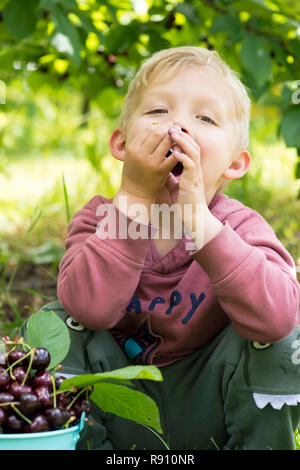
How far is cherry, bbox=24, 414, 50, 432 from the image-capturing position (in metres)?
0.87

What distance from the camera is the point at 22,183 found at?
425 cm

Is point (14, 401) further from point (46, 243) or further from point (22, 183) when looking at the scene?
point (22, 183)

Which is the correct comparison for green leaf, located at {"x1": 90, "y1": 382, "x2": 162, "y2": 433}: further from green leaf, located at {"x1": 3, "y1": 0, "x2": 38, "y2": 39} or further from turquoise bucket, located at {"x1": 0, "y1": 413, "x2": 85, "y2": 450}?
green leaf, located at {"x1": 3, "y1": 0, "x2": 38, "y2": 39}

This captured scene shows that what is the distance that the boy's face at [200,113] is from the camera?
129 centimetres

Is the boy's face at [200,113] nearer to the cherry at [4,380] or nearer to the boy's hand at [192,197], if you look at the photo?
the boy's hand at [192,197]

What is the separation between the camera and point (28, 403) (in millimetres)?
890

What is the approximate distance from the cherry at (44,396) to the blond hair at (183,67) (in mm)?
710

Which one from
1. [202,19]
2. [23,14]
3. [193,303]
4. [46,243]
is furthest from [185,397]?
[46,243]

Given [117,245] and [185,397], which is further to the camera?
[185,397]

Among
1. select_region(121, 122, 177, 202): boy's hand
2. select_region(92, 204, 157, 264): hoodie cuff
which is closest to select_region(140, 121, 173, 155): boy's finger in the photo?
select_region(121, 122, 177, 202): boy's hand

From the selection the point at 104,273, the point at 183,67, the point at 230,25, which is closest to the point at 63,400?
the point at 104,273

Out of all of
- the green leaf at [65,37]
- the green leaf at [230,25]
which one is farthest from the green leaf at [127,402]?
the green leaf at [230,25]

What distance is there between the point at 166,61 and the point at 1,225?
2063mm
